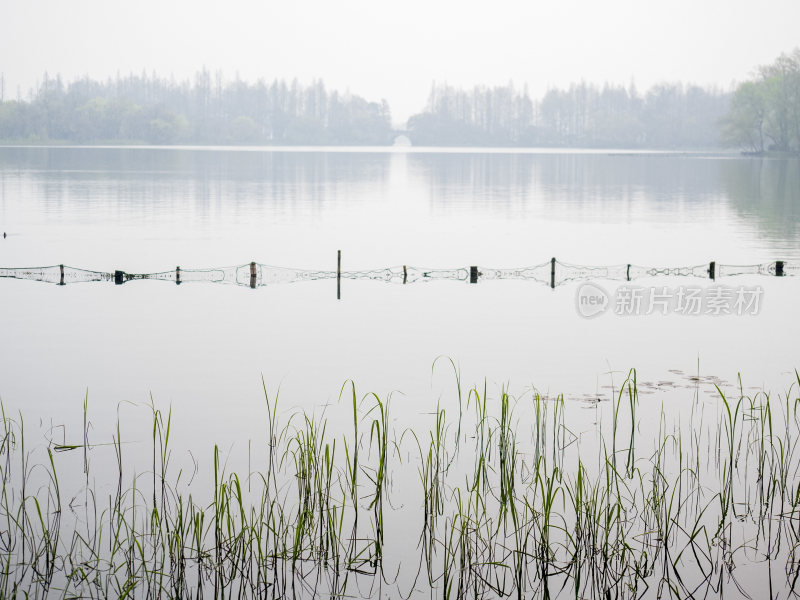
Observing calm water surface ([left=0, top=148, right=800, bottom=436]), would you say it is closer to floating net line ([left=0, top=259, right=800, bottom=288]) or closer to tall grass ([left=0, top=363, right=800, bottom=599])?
floating net line ([left=0, top=259, right=800, bottom=288])

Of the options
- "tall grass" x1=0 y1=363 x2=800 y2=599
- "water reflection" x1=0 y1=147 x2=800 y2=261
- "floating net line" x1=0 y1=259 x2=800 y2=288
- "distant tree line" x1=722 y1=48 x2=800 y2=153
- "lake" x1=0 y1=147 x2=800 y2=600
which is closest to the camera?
"tall grass" x1=0 y1=363 x2=800 y2=599

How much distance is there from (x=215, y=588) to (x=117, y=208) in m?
34.1

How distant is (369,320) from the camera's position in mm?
15836

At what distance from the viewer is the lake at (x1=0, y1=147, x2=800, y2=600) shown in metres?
11.0

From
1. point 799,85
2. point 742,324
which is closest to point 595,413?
point 742,324

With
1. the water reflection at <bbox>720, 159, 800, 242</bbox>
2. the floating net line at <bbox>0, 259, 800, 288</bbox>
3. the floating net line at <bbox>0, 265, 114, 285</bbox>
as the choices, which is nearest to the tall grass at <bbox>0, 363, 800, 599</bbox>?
the floating net line at <bbox>0, 259, 800, 288</bbox>

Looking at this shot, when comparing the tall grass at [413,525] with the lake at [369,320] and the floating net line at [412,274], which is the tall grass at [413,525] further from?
the floating net line at [412,274]

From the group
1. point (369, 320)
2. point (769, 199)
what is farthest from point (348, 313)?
point (769, 199)

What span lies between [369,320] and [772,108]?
108 meters

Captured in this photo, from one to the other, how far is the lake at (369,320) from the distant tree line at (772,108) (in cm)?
8149

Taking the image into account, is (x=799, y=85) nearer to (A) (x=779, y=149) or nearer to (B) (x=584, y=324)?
(A) (x=779, y=149)

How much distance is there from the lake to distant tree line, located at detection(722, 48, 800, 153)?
81490mm

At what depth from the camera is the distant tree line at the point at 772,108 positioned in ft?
365

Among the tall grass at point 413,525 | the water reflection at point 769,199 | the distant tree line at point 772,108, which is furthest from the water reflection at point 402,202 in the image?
the distant tree line at point 772,108
